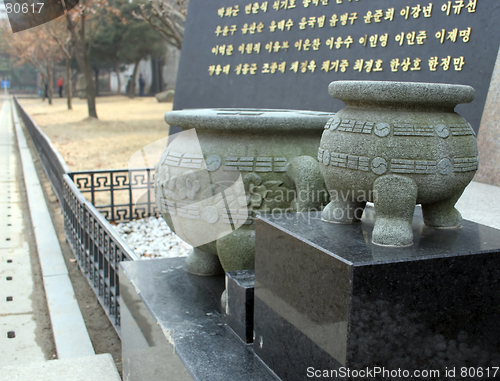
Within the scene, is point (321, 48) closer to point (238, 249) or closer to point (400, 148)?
point (238, 249)

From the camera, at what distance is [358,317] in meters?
1.37

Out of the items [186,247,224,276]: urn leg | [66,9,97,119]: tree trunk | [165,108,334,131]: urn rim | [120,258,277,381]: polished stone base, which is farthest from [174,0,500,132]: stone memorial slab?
[66,9,97,119]: tree trunk

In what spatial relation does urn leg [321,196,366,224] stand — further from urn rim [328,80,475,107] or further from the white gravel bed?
the white gravel bed

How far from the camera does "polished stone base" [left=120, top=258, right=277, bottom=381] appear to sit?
180 centimetres

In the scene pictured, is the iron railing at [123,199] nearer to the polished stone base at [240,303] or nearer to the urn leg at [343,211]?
the polished stone base at [240,303]

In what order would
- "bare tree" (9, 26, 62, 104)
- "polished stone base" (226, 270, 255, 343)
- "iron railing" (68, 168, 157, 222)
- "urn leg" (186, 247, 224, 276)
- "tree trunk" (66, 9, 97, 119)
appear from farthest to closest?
"bare tree" (9, 26, 62, 104), "tree trunk" (66, 9, 97, 119), "iron railing" (68, 168, 157, 222), "urn leg" (186, 247, 224, 276), "polished stone base" (226, 270, 255, 343)

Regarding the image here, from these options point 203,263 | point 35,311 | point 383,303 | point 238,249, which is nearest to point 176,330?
point 238,249

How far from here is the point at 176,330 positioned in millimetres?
2057

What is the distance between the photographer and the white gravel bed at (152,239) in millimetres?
4992

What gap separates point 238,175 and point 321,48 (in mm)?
4771

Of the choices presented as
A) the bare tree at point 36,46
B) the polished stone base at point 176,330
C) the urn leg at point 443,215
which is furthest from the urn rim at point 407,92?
the bare tree at point 36,46

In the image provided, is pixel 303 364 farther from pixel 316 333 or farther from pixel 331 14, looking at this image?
pixel 331 14

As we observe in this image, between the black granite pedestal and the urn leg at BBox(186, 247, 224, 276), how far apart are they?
1038mm

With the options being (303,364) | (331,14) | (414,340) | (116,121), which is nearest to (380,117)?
(414,340)
